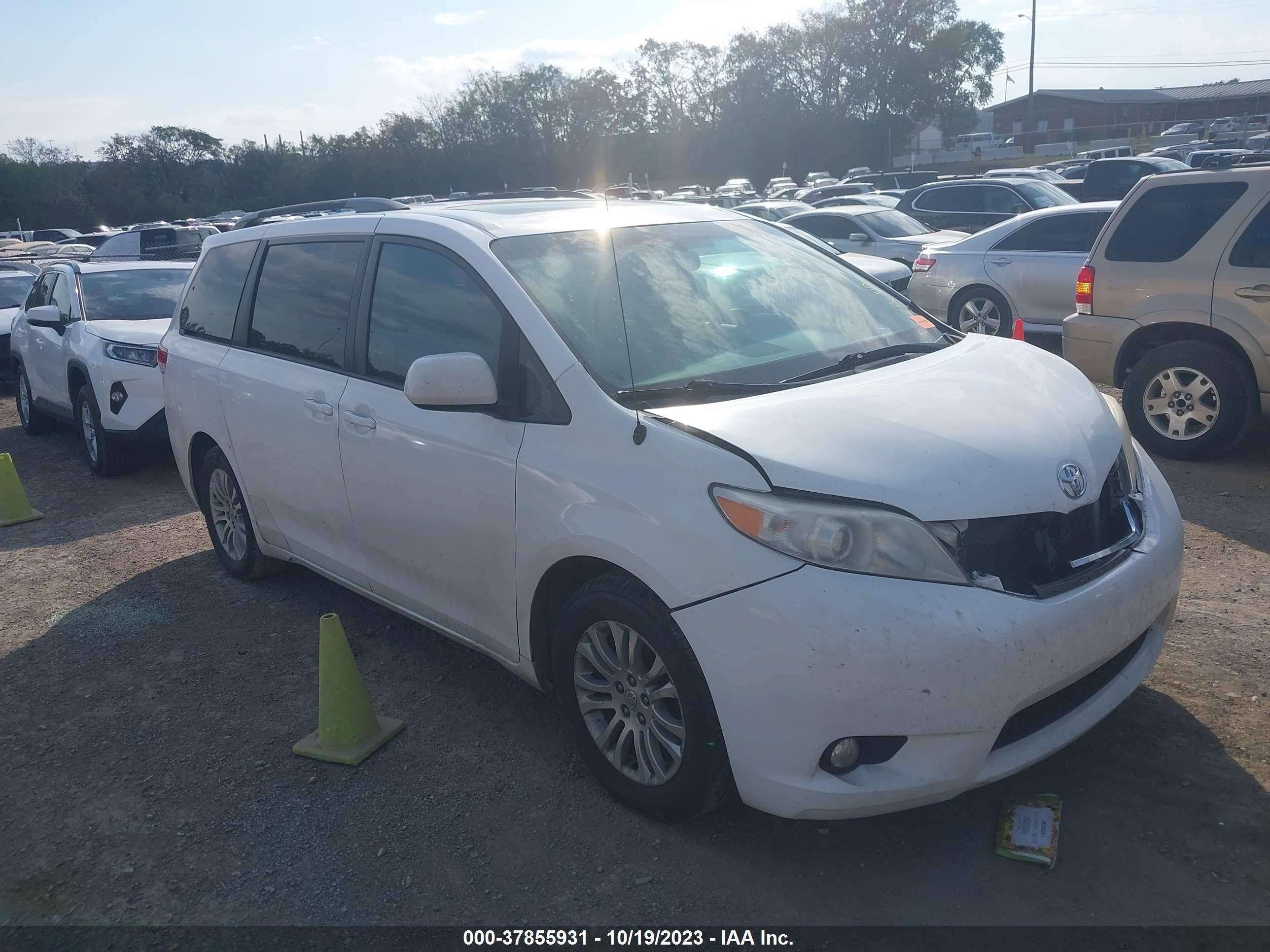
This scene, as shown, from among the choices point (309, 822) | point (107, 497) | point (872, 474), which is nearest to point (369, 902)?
point (309, 822)

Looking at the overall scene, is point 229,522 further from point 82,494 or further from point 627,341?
point 82,494

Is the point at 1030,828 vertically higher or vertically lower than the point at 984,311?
lower

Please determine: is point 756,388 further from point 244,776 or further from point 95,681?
point 95,681

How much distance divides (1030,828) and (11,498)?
7195 mm

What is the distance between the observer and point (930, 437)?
9.99 ft

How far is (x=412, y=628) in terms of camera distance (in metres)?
5.11

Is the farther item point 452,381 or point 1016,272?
point 1016,272

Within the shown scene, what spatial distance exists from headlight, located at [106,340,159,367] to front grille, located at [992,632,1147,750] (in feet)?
24.4

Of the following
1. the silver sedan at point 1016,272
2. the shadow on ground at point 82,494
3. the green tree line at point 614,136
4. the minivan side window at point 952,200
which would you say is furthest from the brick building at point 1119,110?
the shadow on ground at point 82,494

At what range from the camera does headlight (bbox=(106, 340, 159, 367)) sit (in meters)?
8.38

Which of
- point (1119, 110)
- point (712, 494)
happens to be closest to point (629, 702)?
point (712, 494)

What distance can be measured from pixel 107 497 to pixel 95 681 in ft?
12.6

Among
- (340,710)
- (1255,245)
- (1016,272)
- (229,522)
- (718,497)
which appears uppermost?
(1255,245)

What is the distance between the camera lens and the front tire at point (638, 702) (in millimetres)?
3008
